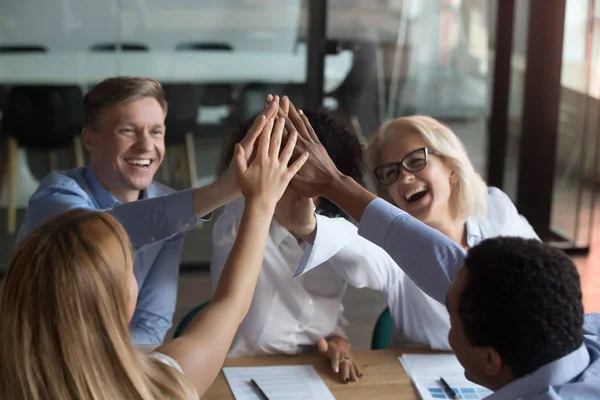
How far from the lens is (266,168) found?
6.25 ft

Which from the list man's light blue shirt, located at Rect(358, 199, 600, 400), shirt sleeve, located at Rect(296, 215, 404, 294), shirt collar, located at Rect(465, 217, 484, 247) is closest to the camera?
man's light blue shirt, located at Rect(358, 199, 600, 400)

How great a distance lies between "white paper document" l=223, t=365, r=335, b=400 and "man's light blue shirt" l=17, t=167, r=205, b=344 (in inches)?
16.6

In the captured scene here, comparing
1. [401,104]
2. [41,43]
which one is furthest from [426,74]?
→ [41,43]

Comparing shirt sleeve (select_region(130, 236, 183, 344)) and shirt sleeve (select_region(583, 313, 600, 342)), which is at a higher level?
shirt sleeve (select_region(583, 313, 600, 342))

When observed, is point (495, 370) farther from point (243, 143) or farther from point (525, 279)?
point (243, 143)

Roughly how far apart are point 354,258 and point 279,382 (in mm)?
489

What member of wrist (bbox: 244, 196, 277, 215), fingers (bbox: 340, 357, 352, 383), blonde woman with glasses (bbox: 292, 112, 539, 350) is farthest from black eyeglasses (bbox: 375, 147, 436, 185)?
wrist (bbox: 244, 196, 277, 215)

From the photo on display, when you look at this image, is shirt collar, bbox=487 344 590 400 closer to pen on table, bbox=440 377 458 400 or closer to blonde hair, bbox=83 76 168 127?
pen on table, bbox=440 377 458 400

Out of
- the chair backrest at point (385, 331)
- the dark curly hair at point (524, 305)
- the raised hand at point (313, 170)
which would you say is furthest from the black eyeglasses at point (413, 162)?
the dark curly hair at point (524, 305)

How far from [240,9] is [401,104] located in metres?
1.33

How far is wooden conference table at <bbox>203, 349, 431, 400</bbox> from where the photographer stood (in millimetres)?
2168

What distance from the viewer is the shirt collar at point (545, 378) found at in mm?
1461

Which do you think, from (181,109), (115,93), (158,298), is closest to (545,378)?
(158,298)

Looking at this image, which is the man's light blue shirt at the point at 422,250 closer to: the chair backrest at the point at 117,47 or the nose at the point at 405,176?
the nose at the point at 405,176
